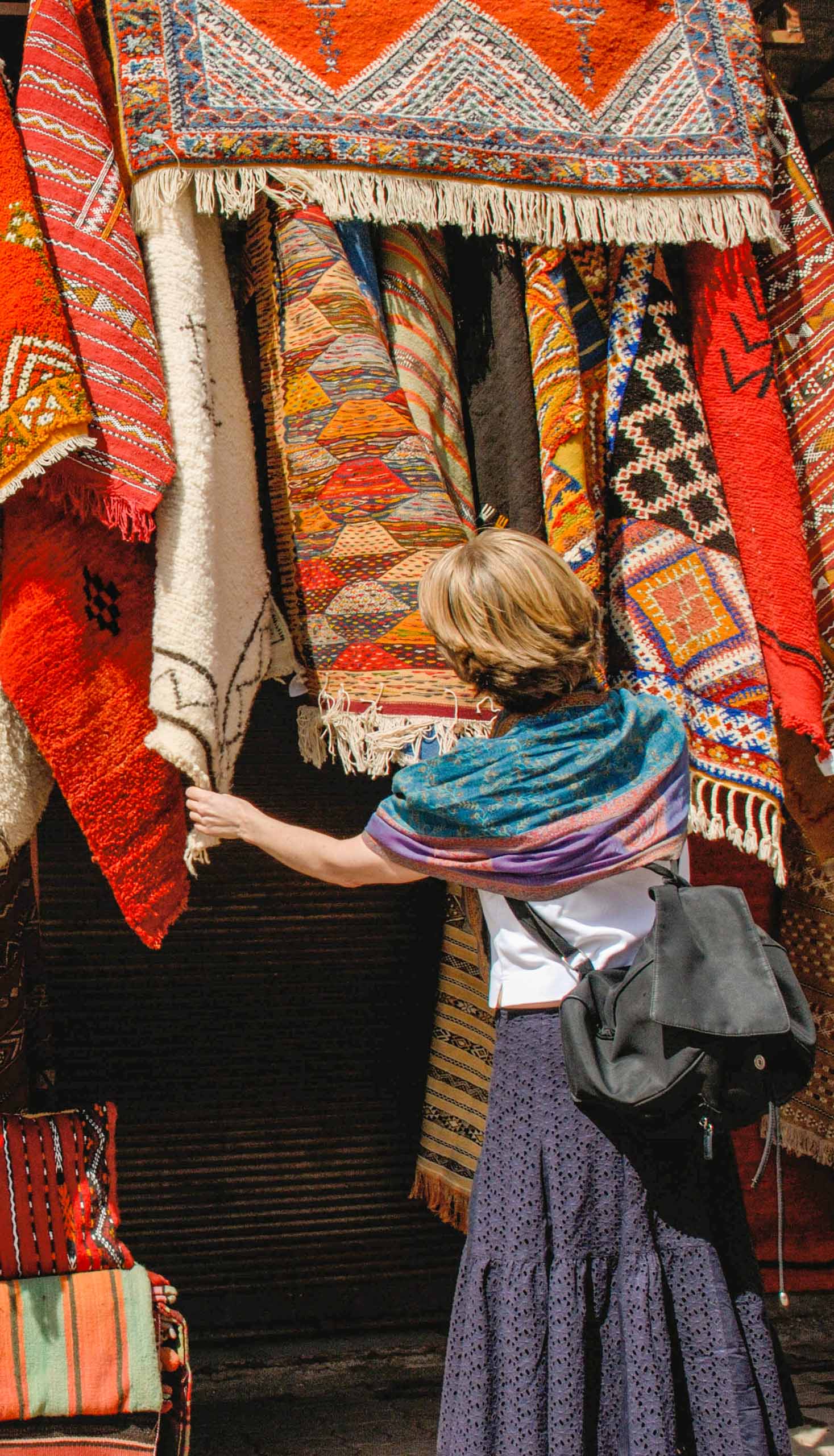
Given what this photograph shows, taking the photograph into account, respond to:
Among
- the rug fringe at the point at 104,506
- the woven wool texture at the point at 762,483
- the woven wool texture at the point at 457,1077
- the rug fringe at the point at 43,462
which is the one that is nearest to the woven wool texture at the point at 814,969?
the woven wool texture at the point at 762,483

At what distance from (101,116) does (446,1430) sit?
201 centimetres

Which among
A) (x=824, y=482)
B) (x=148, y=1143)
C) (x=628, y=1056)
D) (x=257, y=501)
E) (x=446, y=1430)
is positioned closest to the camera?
(x=628, y=1056)

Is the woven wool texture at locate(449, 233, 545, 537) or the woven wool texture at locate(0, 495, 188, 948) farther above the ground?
the woven wool texture at locate(449, 233, 545, 537)

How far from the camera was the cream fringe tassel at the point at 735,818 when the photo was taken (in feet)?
7.03

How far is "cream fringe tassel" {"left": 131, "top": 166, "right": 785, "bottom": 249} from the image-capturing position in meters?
2.02

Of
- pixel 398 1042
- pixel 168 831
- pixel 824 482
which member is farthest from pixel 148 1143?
pixel 824 482

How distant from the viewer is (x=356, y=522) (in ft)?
6.72

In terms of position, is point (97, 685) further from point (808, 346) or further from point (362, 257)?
point (808, 346)

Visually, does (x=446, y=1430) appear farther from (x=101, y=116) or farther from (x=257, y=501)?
(x=101, y=116)

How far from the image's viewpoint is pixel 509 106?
216 cm

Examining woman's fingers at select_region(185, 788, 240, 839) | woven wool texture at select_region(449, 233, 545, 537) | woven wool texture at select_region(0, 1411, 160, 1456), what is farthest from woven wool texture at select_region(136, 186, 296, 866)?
woven wool texture at select_region(0, 1411, 160, 1456)

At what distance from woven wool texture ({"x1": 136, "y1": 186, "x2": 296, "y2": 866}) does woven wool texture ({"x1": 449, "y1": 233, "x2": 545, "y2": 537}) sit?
15.9 inches

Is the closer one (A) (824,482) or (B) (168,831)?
(B) (168,831)

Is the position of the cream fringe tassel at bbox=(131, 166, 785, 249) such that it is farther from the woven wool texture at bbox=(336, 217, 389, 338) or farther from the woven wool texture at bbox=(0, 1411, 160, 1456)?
the woven wool texture at bbox=(0, 1411, 160, 1456)
